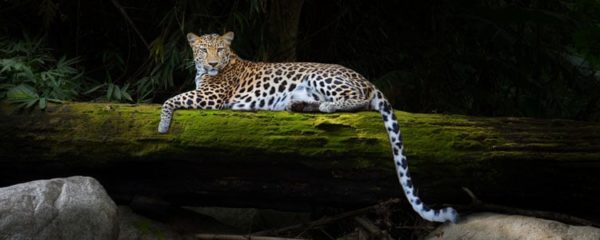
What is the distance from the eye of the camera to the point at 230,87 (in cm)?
686

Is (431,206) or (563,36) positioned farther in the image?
(563,36)

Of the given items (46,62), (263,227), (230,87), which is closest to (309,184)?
(230,87)

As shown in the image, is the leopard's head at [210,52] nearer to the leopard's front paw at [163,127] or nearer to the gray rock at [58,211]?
the leopard's front paw at [163,127]

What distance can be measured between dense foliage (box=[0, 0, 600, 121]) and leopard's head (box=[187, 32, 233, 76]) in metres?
0.70

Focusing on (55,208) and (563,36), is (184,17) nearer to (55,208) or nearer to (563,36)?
(55,208)

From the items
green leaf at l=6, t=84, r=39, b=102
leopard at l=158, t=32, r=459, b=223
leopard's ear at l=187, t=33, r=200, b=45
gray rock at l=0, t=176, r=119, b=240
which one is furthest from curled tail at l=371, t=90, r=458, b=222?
green leaf at l=6, t=84, r=39, b=102

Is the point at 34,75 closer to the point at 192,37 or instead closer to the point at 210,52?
the point at 192,37

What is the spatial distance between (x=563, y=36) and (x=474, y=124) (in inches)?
125

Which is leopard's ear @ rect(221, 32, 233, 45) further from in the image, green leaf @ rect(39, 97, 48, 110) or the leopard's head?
green leaf @ rect(39, 97, 48, 110)

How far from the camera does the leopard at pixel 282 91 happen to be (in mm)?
5840

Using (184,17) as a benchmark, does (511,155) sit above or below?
below

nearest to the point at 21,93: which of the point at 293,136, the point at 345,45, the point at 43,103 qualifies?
the point at 43,103

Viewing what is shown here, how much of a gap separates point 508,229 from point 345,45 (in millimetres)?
3739

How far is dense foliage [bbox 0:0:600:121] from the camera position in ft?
25.8
